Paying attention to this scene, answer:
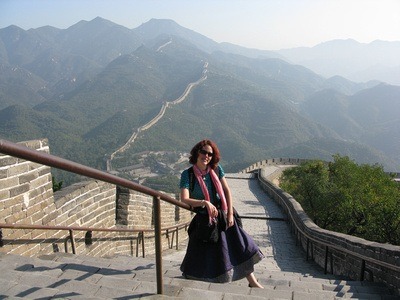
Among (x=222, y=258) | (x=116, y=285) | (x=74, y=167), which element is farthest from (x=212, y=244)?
(x=74, y=167)

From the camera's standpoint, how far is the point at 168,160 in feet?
322

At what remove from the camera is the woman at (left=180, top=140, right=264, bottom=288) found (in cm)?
341

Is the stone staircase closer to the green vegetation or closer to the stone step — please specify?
the stone step

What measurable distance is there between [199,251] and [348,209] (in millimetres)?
11910

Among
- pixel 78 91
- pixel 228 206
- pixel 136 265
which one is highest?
pixel 78 91

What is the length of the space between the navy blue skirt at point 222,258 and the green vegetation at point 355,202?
9495 mm

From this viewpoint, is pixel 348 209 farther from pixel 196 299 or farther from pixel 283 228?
pixel 196 299

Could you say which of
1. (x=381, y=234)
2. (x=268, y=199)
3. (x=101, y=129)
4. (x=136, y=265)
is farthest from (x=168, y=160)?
(x=136, y=265)

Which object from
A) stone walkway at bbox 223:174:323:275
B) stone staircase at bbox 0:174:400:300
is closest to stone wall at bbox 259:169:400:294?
stone staircase at bbox 0:174:400:300

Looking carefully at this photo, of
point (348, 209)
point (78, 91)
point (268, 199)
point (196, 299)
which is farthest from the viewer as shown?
point (78, 91)

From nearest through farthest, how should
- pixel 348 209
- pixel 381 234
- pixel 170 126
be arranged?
pixel 381 234 < pixel 348 209 < pixel 170 126

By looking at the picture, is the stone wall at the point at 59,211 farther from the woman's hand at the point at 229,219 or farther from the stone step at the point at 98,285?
the woman's hand at the point at 229,219

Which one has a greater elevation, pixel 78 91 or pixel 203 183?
pixel 78 91

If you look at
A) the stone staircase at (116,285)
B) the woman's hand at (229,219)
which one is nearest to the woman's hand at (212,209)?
the woman's hand at (229,219)
